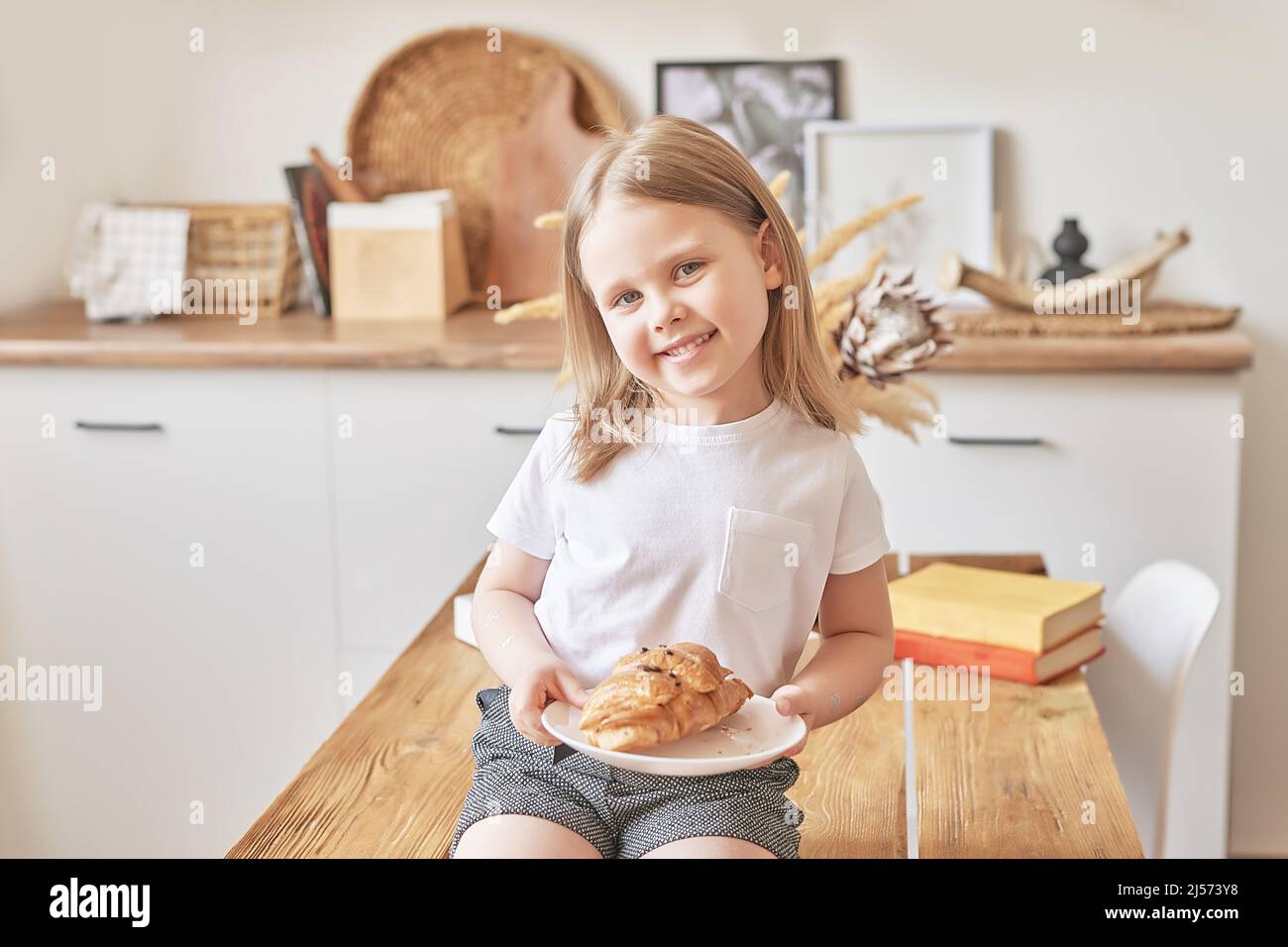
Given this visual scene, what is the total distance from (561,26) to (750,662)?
166cm

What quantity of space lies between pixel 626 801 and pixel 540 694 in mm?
94

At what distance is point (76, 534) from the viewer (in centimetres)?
209

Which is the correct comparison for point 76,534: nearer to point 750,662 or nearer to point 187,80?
point 187,80

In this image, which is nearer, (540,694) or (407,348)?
(540,694)

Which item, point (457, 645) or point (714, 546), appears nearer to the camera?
point (714, 546)

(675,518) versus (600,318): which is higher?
(600,318)

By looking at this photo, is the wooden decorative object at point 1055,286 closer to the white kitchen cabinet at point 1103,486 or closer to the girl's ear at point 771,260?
the white kitchen cabinet at point 1103,486

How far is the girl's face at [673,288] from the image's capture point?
829mm

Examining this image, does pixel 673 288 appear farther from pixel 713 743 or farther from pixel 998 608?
pixel 998 608

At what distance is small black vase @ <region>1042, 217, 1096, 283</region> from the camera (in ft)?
6.89

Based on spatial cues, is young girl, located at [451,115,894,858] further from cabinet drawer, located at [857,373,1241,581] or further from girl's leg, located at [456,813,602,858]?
cabinet drawer, located at [857,373,1241,581]

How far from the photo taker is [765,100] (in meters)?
2.25

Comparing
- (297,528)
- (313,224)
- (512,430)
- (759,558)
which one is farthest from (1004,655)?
(313,224)
